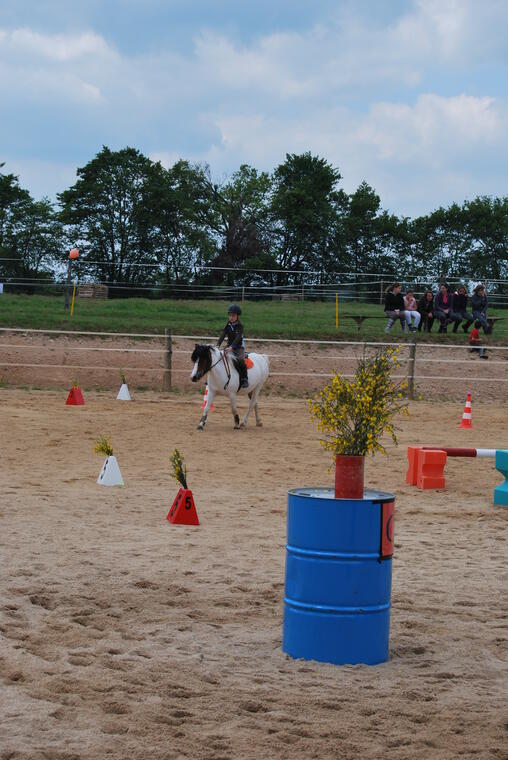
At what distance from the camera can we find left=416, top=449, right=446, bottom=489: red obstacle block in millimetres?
12570

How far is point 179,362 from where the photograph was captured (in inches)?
1062

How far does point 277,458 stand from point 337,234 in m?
44.4

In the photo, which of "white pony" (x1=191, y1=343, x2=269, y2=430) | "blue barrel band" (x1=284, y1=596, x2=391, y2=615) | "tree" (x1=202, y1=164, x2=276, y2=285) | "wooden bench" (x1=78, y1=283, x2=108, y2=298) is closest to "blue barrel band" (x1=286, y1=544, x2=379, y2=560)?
"blue barrel band" (x1=284, y1=596, x2=391, y2=615)

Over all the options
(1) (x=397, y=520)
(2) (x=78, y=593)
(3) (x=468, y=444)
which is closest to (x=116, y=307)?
(3) (x=468, y=444)

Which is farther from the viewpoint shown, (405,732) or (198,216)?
(198,216)

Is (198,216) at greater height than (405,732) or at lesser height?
greater

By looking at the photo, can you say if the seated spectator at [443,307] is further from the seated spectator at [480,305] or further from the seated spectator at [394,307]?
the seated spectator at [394,307]

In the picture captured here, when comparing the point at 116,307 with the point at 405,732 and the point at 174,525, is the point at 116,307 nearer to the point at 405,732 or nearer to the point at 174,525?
the point at 174,525

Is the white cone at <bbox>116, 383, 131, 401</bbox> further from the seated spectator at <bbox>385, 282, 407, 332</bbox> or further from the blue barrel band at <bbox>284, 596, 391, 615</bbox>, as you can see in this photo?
the blue barrel band at <bbox>284, 596, 391, 615</bbox>

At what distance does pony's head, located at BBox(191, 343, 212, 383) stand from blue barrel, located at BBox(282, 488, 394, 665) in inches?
485

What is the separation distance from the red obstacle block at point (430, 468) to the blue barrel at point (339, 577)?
22.4ft

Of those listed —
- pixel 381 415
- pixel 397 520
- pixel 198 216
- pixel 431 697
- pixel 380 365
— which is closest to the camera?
pixel 431 697

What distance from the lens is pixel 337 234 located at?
58.3 meters

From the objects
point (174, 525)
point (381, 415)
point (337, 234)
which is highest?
point (337, 234)
